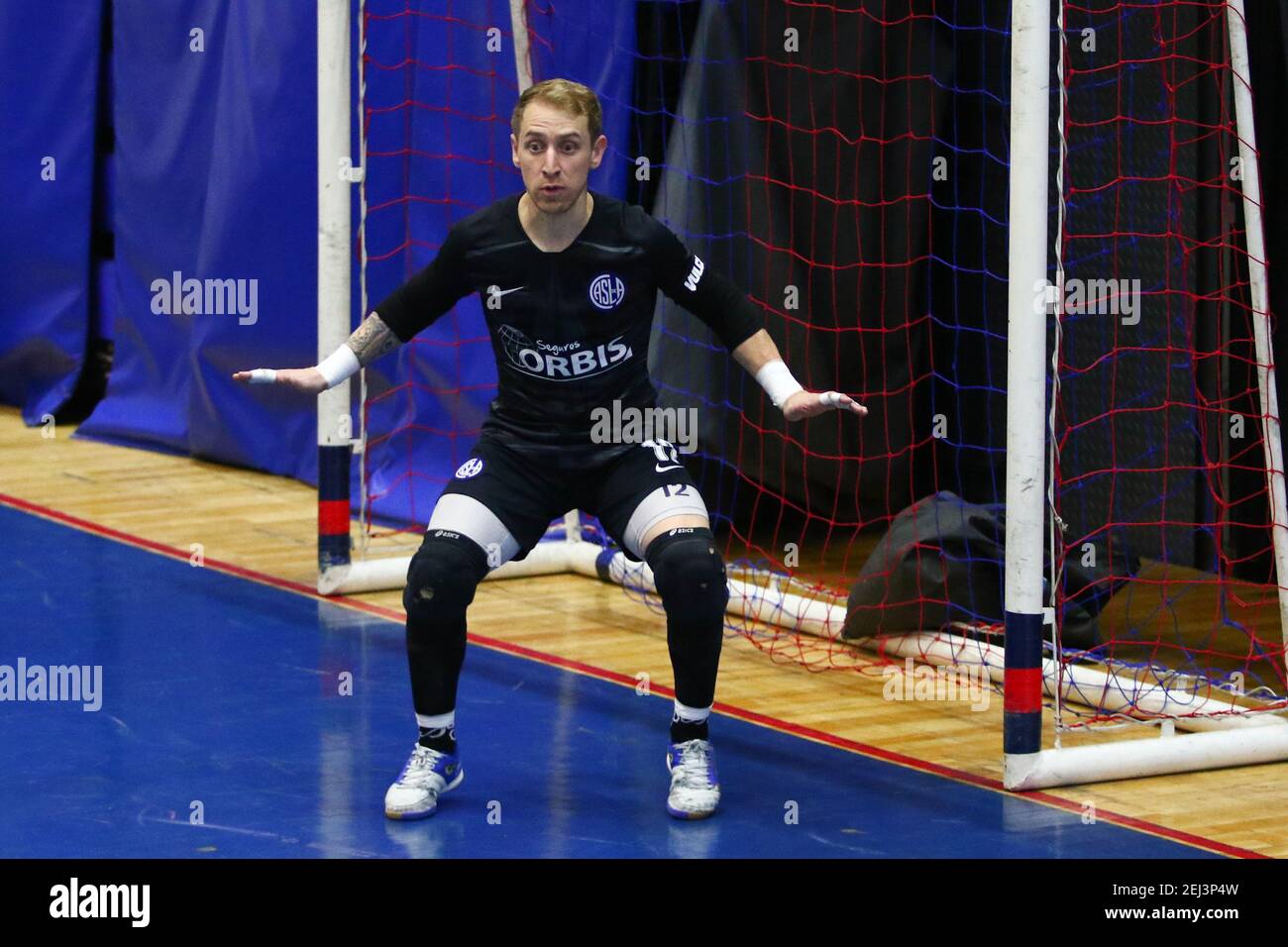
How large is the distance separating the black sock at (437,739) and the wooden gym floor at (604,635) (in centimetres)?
99

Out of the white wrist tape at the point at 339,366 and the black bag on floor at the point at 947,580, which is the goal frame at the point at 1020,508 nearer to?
the black bag on floor at the point at 947,580

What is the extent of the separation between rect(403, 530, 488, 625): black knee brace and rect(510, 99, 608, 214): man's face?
0.74 metres

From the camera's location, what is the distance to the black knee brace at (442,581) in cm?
420

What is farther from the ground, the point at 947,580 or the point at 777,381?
the point at 777,381

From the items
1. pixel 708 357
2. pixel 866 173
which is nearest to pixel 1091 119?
pixel 866 173

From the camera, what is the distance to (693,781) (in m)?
4.27

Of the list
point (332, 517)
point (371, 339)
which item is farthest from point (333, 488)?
point (371, 339)

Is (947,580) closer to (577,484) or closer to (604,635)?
(604,635)

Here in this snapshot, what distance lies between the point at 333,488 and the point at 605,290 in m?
2.08

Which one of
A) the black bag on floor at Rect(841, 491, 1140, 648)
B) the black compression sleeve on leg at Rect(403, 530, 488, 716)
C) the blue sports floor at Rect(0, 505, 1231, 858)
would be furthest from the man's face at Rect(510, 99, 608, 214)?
the black bag on floor at Rect(841, 491, 1140, 648)

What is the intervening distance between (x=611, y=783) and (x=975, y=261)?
307 centimetres

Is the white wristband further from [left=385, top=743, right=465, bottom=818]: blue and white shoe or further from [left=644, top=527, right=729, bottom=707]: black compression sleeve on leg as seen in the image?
[left=385, top=743, right=465, bottom=818]: blue and white shoe

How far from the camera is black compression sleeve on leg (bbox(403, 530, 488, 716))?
420cm
